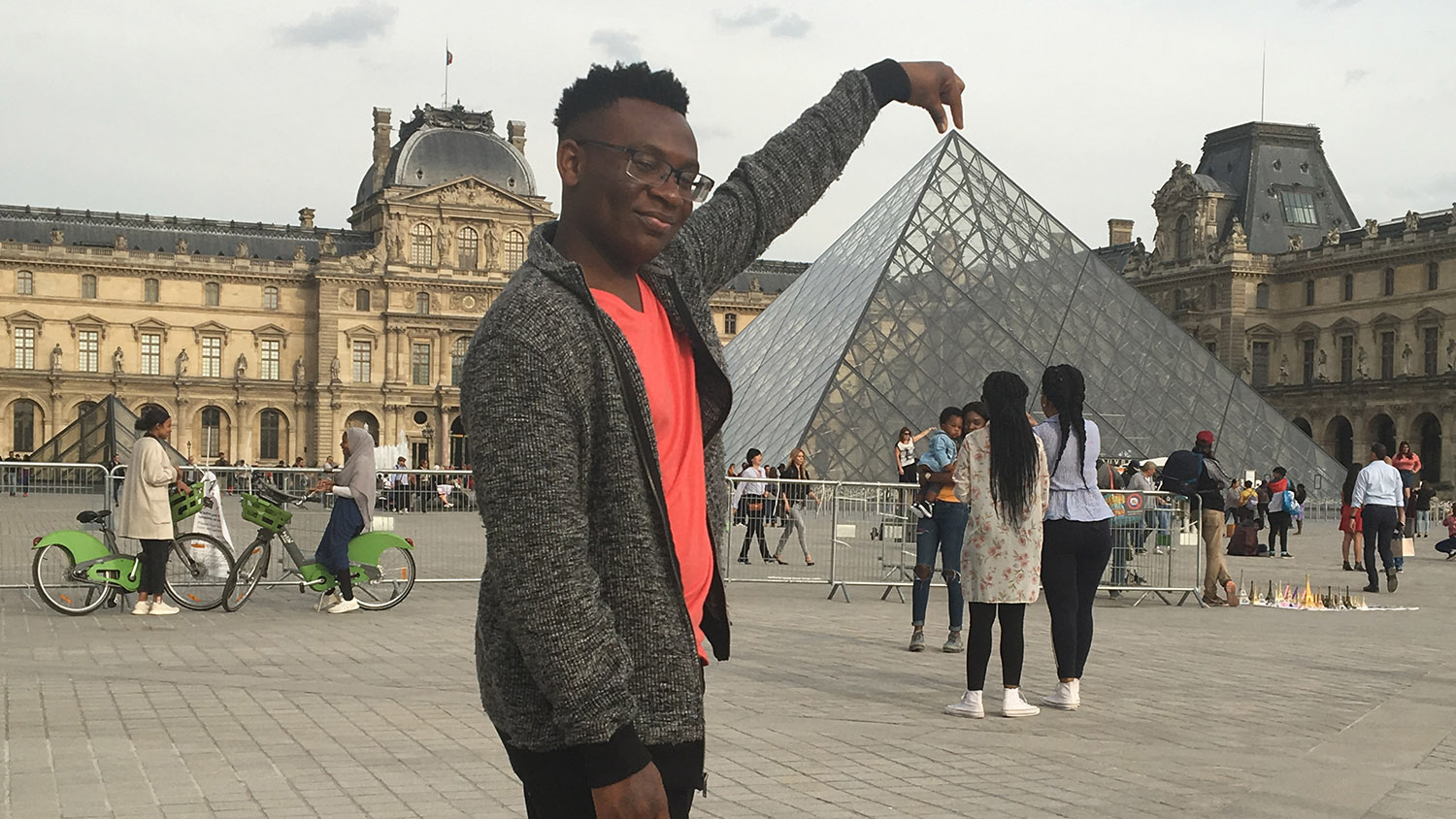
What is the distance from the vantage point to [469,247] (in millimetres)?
60844

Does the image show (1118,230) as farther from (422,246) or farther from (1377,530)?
(1377,530)

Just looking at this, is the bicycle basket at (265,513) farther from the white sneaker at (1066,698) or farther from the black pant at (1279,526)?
the black pant at (1279,526)

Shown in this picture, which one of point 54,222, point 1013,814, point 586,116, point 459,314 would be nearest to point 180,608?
point 1013,814

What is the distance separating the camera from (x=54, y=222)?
60094mm

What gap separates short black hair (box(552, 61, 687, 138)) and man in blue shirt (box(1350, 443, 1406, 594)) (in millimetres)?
11641

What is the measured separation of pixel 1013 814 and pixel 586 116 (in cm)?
286

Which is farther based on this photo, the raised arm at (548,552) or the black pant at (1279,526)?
the black pant at (1279,526)

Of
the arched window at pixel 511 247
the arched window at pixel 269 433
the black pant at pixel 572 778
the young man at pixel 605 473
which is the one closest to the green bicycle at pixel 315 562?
the young man at pixel 605 473

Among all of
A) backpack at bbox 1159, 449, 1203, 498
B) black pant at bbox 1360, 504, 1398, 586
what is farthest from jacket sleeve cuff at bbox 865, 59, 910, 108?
black pant at bbox 1360, 504, 1398, 586

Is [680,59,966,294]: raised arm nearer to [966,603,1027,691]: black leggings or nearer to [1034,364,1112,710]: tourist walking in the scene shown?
[966,603,1027,691]: black leggings

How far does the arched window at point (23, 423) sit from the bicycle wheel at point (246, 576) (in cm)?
5075

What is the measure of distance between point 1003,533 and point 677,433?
424cm

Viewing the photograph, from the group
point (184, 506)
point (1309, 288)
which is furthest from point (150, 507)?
point (1309, 288)

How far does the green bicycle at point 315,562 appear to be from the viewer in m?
10.1
